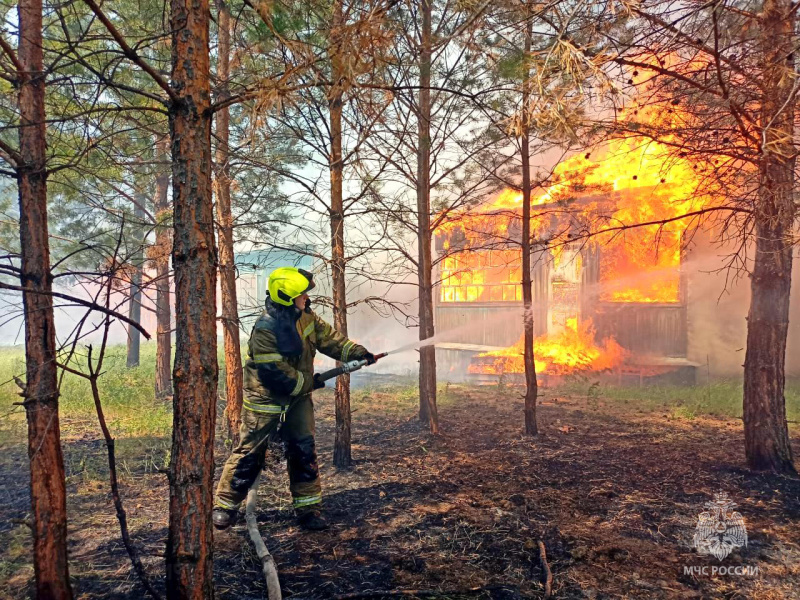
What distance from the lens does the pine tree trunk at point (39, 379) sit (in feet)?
10.3

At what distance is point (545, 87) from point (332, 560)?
13.3ft

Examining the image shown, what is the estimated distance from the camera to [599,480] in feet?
18.7

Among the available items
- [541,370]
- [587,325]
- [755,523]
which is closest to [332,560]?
[755,523]

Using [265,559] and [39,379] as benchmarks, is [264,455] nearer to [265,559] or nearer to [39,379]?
[265,559]

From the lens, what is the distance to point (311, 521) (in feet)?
15.0

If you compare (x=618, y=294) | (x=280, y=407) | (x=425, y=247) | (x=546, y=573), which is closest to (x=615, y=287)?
(x=618, y=294)

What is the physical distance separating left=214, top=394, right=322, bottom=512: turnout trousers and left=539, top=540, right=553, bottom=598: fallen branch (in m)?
2.10

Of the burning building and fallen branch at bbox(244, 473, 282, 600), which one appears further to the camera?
the burning building

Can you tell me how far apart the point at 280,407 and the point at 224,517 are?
112 cm

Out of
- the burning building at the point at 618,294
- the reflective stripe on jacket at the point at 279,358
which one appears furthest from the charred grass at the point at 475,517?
the burning building at the point at 618,294

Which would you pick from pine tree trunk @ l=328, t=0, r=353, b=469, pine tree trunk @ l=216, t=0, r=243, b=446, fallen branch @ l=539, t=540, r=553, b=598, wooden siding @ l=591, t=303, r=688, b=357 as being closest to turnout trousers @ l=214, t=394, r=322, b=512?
pine tree trunk @ l=328, t=0, r=353, b=469

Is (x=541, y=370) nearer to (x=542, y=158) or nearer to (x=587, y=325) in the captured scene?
(x=587, y=325)

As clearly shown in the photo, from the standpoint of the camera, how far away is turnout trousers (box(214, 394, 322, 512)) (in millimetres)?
4621

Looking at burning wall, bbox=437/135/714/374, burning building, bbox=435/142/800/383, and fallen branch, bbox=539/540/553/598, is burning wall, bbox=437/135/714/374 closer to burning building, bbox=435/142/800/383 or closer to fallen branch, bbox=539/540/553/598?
burning building, bbox=435/142/800/383
